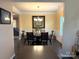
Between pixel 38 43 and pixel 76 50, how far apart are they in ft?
15.5

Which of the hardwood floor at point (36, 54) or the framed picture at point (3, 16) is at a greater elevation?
the framed picture at point (3, 16)

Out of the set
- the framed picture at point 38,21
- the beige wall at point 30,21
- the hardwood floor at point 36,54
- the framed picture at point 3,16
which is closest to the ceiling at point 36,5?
the hardwood floor at point 36,54

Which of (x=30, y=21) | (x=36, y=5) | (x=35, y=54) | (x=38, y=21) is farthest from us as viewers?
(x=30, y=21)

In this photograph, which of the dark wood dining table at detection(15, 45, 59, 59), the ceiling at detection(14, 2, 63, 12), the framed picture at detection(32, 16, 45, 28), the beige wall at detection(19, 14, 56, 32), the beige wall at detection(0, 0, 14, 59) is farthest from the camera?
the beige wall at detection(19, 14, 56, 32)

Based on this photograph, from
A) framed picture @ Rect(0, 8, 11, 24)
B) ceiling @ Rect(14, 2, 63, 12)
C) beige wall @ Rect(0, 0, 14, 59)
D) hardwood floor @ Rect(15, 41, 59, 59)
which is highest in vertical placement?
ceiling @ Rect(14, 2, 63, 12)

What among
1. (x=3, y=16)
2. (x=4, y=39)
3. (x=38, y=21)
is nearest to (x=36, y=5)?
(x=38, y=21)

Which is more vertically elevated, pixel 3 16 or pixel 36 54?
pixel 3 16

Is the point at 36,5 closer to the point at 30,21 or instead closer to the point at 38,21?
the point at 38,21

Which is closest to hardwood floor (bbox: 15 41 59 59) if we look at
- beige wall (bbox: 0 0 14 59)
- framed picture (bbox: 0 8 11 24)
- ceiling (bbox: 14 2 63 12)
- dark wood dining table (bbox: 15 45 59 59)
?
dark wood dining table (bbox: 15 45 59 59)

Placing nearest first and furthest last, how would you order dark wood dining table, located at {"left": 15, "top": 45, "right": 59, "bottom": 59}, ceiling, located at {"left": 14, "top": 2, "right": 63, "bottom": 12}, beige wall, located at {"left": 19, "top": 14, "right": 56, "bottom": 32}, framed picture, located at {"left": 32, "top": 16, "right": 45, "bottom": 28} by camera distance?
dark wood dining table, located at {"left": 15, "top": 45, "right": 59, "bottom": 59} → ceiling, located at {"left": 14, "top": 2, "right": 63, "bottom": 12} → framed picture, located at {"left": 32, "top": 16, "right": 45, "bottom": 28} → beige wall, located at {"left": 19, "top": 14, "right": 56, "bottom": 32}

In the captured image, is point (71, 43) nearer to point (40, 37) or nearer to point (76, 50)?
point (76, 50)

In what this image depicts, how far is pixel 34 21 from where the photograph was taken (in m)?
13.0

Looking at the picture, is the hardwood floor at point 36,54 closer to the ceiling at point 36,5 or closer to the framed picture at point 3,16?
the framed picture at point 3,16

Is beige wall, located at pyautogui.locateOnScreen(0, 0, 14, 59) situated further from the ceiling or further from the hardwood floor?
the ceiling
